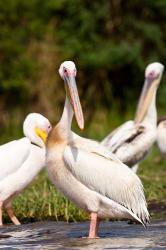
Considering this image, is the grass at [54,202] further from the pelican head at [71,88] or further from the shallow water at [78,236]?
the pelican head at [71,88]

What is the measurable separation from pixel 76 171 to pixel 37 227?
3.42 feet

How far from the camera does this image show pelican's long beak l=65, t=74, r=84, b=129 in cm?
782

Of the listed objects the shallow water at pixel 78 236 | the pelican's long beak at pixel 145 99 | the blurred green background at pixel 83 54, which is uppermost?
the blurred green background at pixel 83 54

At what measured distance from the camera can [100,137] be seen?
1609cm

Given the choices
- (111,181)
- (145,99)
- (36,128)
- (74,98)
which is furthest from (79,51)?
(111,181)

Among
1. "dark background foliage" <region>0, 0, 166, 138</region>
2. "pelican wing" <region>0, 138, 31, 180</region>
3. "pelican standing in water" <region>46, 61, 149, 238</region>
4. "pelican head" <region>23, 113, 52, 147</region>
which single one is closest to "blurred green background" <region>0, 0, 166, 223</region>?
"dark background foliage" <region>0, 0, 166, 138</region>

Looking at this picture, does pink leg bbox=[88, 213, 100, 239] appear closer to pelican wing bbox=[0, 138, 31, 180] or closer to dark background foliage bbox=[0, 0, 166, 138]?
pelican wing bbox=[0, 138, 31, 180]

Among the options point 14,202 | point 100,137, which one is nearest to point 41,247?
point 14,202

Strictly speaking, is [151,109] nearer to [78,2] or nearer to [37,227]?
[37,227]

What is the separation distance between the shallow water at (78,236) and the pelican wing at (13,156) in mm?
653

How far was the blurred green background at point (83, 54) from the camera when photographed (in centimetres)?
1805

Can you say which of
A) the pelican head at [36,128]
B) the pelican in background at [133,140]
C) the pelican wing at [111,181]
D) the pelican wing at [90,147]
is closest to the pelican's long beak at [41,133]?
the pelican head at [36,128]

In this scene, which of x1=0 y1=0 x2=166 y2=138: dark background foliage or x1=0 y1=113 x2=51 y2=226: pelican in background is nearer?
x1=0 y1=113 x2=51 y2=226: pelican in background

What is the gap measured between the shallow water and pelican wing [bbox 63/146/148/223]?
0.28m
